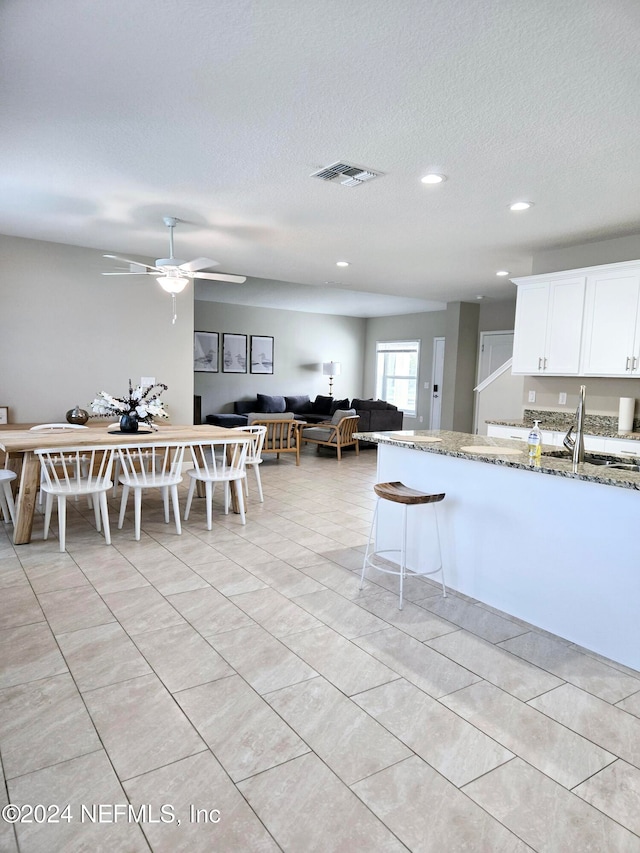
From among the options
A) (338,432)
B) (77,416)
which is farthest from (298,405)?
(77,416)

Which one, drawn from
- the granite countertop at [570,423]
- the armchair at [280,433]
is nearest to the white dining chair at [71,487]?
the armchair at [280,433]

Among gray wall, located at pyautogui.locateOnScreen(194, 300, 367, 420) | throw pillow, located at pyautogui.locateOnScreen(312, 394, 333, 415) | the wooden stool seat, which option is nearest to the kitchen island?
the wooden stool seat

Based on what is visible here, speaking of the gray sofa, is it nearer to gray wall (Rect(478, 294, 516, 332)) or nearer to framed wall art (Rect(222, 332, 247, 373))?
framed wall art (Rect(222, 332, 247, 373))

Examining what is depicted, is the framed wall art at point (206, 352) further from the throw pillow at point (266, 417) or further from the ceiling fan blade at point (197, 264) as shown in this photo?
the ceiling fan blade at point (197, 264)

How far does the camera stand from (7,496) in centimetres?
438

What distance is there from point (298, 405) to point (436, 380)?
2.90 meters

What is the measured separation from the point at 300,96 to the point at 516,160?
4.41ft

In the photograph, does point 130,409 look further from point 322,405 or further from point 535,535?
point 322,405

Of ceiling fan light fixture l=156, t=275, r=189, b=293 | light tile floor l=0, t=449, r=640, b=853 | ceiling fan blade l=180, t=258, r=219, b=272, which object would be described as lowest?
light tile floor l=0, t=449, r=640, b=853

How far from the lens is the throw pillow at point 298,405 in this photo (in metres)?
11.4

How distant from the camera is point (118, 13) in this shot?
196cm

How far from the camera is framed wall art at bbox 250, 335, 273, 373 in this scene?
37.4 feet

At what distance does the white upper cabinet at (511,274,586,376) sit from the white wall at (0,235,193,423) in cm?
378

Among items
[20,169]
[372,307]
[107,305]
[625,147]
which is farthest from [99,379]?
[372,307]
